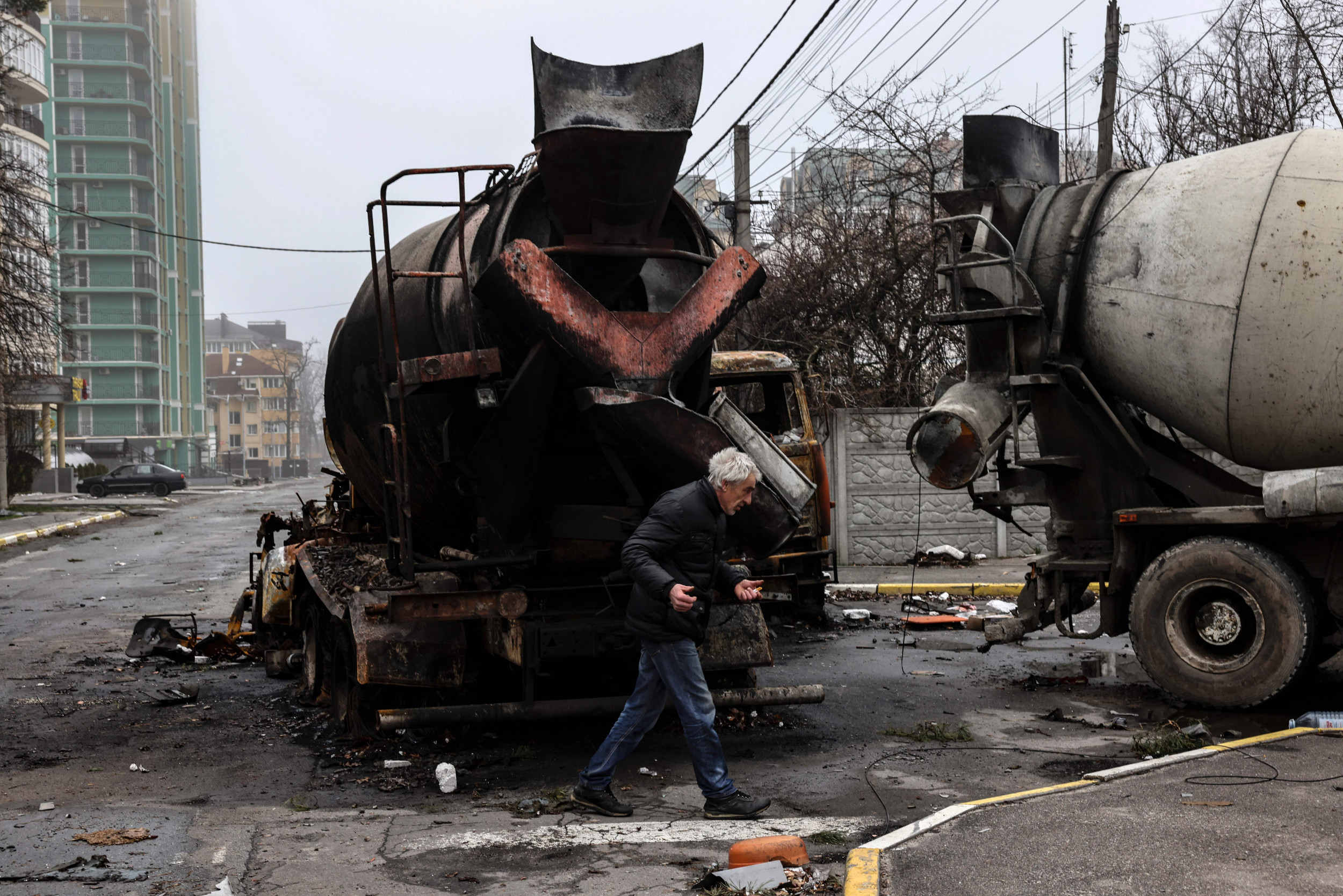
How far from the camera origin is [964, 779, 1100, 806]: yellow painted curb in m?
5.18

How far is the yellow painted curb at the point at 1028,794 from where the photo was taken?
518 cm

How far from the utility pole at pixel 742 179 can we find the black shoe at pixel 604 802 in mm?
12970

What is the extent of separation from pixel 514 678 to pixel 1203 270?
479 cm

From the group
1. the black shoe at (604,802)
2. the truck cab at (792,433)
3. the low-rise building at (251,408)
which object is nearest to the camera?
the black shoe at (604,802)

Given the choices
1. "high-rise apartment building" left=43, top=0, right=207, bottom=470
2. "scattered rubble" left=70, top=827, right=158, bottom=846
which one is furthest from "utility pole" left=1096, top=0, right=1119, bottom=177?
"high-rise apartment building" left=43, top=0, right=207, bottom=470

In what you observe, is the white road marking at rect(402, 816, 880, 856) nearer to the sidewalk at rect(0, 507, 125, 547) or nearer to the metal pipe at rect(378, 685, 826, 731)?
the metal pipe at rect(378, 685, 826, 731)

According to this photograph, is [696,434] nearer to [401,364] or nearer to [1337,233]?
[401,364]

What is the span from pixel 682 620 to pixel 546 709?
58.2 inches

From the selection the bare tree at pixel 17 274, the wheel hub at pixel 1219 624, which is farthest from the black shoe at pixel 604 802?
the bare tree at pixel 17 274

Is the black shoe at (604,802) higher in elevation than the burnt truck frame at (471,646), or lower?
lower

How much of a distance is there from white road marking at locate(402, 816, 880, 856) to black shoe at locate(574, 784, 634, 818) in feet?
0.26

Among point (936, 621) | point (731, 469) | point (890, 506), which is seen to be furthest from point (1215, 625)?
point (890, 506)

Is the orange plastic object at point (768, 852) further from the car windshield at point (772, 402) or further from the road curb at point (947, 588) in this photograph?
the road curb at point (947, 588)

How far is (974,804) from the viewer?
5.15 metres
